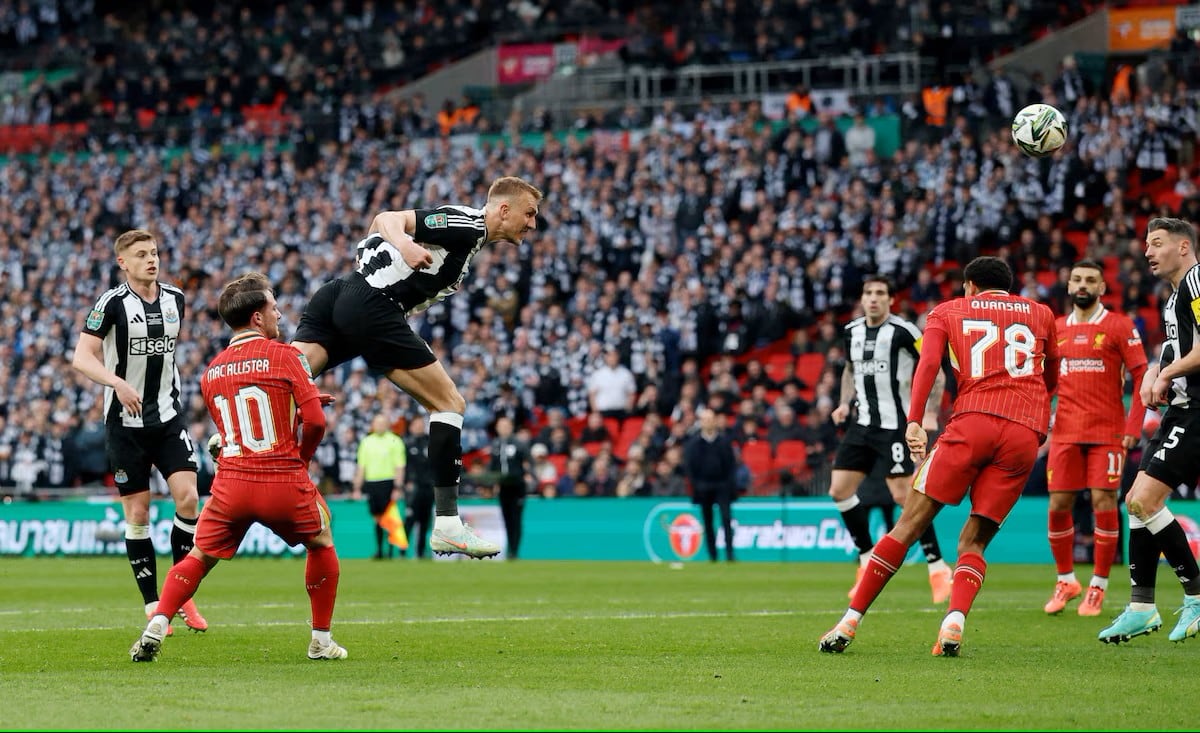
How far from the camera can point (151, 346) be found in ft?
38.1

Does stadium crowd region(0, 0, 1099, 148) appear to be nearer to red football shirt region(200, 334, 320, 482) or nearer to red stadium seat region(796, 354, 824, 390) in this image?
red stadium seat region(796, 354, 824, 390)

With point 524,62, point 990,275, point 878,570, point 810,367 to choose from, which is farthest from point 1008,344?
point 524,62

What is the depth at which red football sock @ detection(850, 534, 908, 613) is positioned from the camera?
9.89 metres

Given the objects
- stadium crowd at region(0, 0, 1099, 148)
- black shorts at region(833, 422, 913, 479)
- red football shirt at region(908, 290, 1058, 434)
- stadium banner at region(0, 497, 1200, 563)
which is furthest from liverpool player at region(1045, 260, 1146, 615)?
stadium crowd at region(0, 0, 1099, 148)

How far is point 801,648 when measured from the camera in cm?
1039

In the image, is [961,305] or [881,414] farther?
[881,414]

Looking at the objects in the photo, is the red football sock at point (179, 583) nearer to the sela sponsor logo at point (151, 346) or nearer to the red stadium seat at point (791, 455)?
the sela sponsor logo at point (151, 346)

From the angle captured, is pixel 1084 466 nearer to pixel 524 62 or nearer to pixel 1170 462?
pixel 1170 462

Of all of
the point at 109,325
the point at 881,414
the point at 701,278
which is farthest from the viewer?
the point at 701,278

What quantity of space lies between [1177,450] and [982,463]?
4.63 feet

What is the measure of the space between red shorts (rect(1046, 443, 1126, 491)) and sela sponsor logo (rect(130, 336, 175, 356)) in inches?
275

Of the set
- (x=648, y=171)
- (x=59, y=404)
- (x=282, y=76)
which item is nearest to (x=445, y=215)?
(x=648, y=171)

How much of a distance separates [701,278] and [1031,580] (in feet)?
37.7

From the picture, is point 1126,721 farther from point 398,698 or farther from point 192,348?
point 192,348
